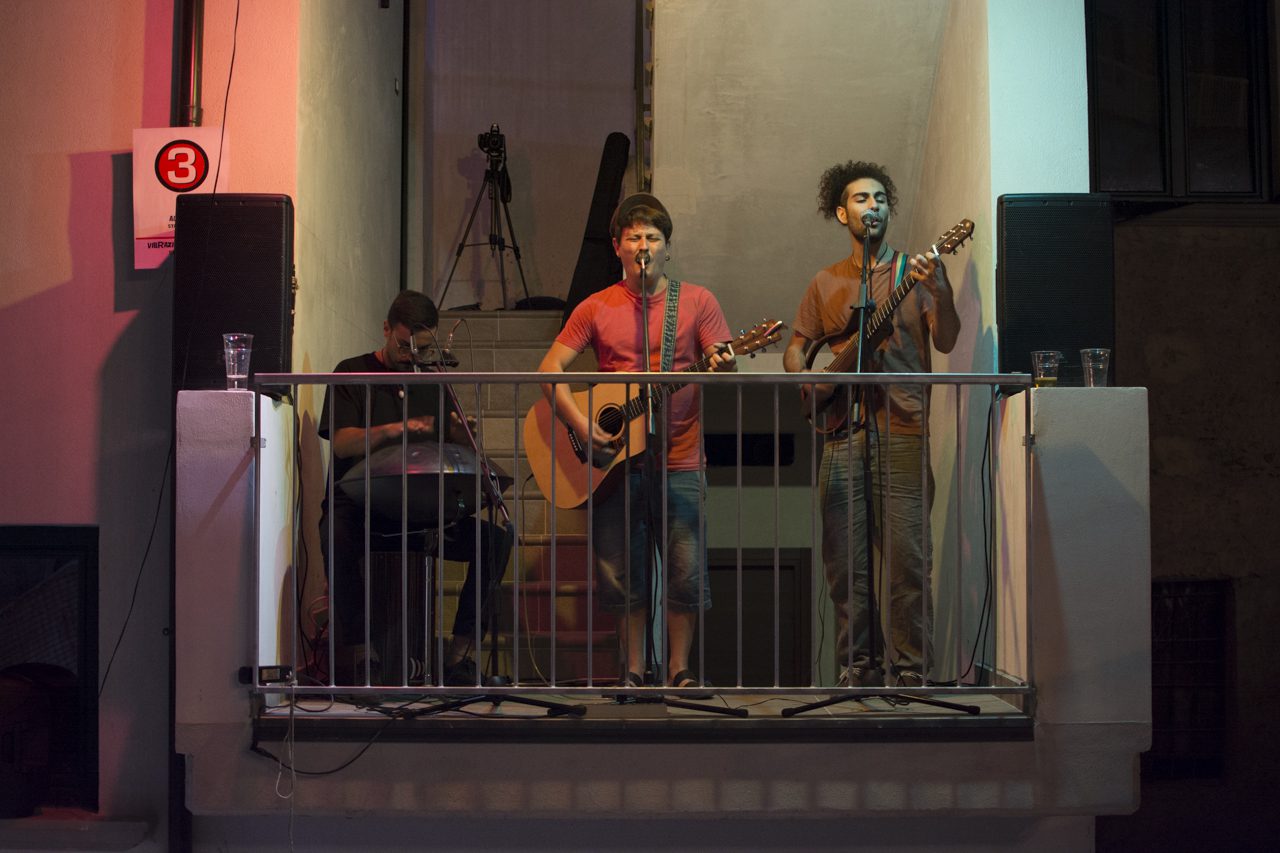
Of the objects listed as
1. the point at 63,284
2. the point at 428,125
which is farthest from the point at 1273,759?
the point at 428,125

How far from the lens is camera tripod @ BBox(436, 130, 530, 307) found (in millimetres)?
7559

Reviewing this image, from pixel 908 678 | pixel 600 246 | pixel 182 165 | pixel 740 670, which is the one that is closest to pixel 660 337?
pixel 740 670

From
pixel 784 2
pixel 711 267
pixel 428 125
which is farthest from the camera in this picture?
pixel 428 125

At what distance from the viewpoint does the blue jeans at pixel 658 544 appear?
4.05m

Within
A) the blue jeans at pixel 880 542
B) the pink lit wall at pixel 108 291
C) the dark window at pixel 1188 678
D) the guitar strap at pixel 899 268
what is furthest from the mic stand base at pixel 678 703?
the dark window at pixel 1188 678

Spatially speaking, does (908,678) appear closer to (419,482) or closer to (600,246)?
(419,482)

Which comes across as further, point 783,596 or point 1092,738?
point 783,596

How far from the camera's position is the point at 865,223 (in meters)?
4.27

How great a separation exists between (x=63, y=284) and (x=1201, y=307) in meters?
4.82

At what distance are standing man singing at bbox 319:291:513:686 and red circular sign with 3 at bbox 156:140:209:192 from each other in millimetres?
873

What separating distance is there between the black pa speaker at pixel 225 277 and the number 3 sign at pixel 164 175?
34 centimetres

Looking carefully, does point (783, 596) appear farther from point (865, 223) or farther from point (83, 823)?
point (83, 823)

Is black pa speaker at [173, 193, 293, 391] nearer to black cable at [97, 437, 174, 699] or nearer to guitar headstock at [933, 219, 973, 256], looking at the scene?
black cable at [97, 437, 174, 699]

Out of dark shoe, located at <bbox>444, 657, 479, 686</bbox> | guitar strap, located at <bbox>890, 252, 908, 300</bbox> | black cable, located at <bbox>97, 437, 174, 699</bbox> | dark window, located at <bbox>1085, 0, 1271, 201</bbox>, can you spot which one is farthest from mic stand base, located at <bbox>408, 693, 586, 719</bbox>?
dark window, located at <bbox>1085, 0, 1271, 201</bbox>
